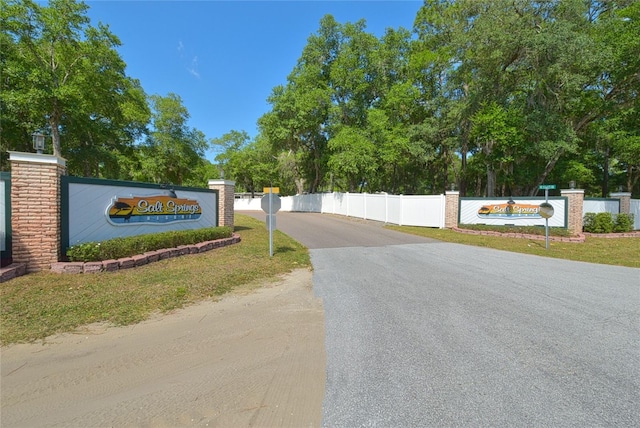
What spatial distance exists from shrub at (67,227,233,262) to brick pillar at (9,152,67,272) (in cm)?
40

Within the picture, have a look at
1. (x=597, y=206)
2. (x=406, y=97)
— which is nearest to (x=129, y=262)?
(x=597, y=206)

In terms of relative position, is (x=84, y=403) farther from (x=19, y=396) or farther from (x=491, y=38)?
(x=491, y=38)

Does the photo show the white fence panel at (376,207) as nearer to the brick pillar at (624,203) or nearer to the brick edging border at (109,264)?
the brick pillar at (624,203)

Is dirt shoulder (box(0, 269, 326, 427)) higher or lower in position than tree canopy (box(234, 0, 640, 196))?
lower

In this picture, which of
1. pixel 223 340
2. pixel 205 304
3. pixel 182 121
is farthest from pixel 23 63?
pixel 223 340

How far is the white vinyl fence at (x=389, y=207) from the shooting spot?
1591cm

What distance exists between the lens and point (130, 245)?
21.8 ft

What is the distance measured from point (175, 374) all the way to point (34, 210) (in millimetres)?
5208

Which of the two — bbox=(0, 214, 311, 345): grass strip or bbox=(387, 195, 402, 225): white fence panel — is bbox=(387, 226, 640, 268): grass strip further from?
bbox=(0, 214, 311, 345): grass strip

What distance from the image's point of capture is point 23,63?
15.9 m

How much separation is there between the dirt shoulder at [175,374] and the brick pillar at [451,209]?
43.6 feet

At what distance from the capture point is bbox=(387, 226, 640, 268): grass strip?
28.3 ft

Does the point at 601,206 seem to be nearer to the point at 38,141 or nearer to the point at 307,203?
the point at 38,141

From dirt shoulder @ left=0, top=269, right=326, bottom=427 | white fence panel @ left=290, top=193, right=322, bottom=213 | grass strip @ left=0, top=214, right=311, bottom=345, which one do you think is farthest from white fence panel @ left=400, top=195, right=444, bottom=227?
white fence panel @ left=290, top=193, right=322, bottom=213
